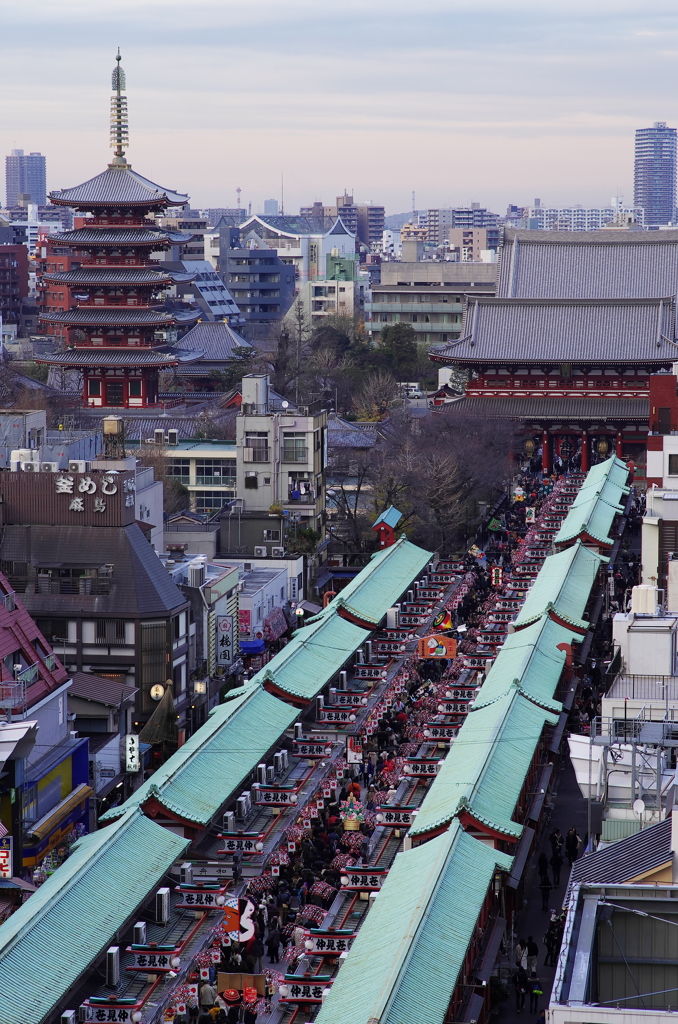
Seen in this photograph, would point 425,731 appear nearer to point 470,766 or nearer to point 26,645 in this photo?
point 470,766

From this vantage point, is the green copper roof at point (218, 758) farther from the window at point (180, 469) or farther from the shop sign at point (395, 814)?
the window at point (180, 469)

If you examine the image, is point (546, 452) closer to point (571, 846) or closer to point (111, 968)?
point (571, 846)

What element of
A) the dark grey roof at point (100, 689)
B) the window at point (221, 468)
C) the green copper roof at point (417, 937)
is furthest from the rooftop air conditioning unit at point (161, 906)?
the window at point (221, 468)

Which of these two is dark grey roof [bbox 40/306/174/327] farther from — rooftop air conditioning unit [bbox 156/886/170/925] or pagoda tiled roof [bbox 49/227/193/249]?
rooftop air conditioning unit [bbox 156/886/170/925]

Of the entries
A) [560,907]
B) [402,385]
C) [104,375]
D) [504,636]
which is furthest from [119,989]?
[402,385]

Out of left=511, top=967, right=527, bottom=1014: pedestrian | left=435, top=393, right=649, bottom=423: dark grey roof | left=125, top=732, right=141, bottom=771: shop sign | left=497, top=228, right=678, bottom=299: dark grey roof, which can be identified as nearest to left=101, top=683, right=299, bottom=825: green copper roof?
left=125, top=732, right=141, bottom=771: shop sign
